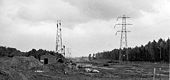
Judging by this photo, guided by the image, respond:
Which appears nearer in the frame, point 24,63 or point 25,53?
point 24,63

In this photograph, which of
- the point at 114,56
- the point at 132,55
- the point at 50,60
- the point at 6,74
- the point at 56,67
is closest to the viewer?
the point at 6,74

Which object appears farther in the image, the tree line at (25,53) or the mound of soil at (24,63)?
the tree line at (25,53)

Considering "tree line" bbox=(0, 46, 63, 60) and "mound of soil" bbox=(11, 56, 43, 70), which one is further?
"tree line" bbox=(0, 46, 63, 60)

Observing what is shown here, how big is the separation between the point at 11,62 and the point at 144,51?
81.7m

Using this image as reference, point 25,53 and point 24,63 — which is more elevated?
point 25,53

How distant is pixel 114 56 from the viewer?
546 feet

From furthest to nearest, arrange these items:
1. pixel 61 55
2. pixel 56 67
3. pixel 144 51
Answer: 1. pixel 144 51
2. pixel 61 55
3. pixel 56 67

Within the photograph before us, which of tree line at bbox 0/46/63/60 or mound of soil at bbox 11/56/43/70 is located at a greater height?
tree line at bbox 0/46/63/60

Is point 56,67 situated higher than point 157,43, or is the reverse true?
point 157,43

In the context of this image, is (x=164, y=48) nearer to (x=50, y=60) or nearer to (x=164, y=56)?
(x=164, y=56)

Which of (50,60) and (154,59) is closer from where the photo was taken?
(50,60)

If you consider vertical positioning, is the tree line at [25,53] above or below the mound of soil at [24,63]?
above

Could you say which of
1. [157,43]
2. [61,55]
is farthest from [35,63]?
[157,43]

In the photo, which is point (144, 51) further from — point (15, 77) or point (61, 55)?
point (15, 77)
